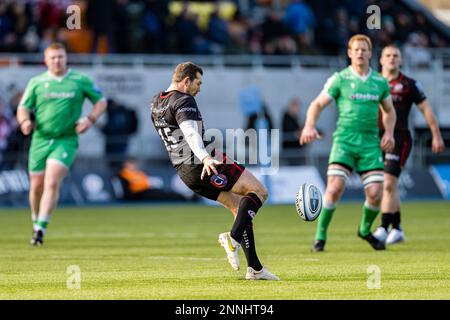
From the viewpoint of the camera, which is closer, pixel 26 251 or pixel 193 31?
pixel 26 251

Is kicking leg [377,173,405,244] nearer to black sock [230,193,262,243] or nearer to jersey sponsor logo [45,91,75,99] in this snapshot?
jersey sponsor logo [45,91,75,99]

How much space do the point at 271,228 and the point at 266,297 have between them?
10486 millimetres

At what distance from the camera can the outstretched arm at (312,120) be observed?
14445 millimetres

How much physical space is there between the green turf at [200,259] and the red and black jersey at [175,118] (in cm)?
125

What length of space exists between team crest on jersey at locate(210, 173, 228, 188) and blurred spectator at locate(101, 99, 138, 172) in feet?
55.2

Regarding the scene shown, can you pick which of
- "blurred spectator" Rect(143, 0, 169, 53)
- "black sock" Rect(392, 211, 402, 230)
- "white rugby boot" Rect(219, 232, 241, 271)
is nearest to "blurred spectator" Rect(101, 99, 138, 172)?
"blurred spectator" Rect(143, 0, 169, 53)

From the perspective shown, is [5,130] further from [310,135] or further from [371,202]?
[310,135]

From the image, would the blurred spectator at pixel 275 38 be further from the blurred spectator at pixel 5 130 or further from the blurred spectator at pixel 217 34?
the blurred spectator at pixel 5 130

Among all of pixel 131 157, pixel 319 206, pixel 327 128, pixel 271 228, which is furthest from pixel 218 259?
pixel 327 128

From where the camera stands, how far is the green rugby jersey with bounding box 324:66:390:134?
50.7 ft

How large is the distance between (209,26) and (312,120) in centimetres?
1800

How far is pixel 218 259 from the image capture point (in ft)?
47.4

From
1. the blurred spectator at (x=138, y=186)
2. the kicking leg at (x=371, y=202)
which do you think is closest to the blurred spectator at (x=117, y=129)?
the blurred spectator at (x=138, y=186)
